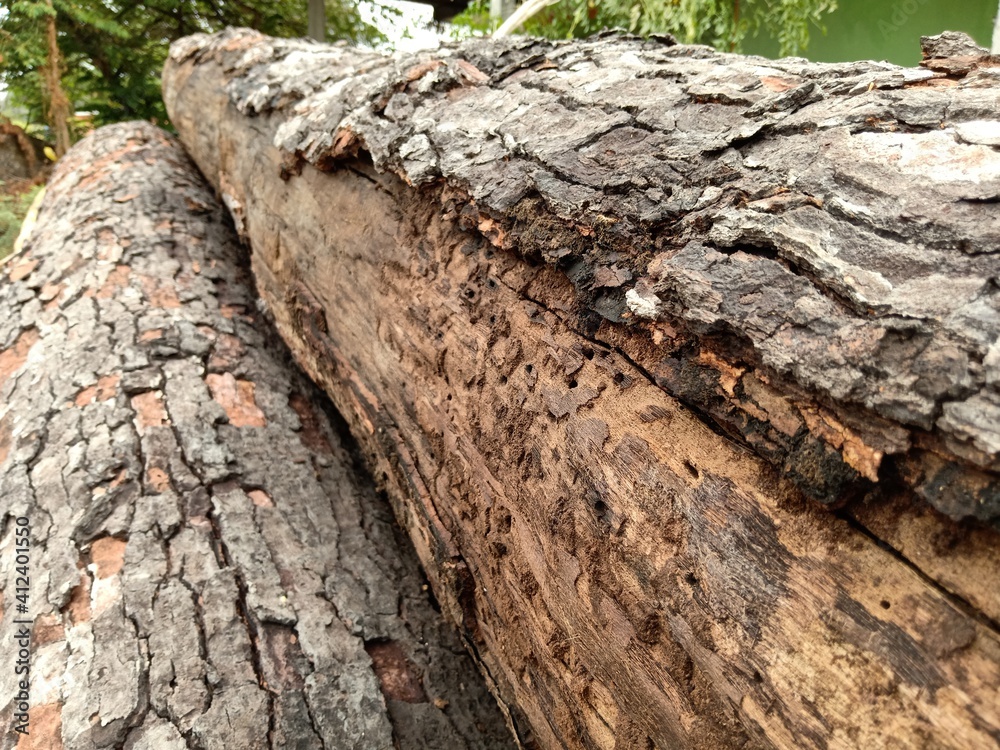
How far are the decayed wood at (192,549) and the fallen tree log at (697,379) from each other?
0.21 m

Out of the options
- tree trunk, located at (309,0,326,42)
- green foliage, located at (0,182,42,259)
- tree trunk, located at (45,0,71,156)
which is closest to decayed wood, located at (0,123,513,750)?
green foliage, located at (0,182,42,259)

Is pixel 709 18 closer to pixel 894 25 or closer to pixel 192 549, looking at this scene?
pixel 894 25

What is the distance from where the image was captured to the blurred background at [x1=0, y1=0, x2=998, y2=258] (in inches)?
144

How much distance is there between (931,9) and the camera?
3396mm

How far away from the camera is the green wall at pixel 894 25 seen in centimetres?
331

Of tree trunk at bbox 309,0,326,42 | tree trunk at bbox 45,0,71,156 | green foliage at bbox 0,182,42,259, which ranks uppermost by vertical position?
tree trunk at bbox 309,0,326,42

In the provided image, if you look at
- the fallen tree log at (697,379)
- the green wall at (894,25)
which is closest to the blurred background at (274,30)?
the green wall at (894,25)

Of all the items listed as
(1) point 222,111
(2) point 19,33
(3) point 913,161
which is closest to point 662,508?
(3) point 913,161

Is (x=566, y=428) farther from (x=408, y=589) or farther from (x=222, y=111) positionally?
(x=222, y=111)

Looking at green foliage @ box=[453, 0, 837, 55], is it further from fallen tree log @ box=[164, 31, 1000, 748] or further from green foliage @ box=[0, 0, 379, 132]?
green foliage @ box=[0, 0, 379, 132]

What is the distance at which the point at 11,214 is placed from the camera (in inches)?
211

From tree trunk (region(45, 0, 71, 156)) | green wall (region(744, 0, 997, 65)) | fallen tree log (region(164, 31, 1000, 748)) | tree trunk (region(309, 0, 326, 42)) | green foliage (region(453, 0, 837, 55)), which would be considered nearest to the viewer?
fallen tree log (region(164, 31, 1000, 748))

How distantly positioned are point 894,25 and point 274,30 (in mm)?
7086

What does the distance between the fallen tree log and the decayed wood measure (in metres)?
0.21
